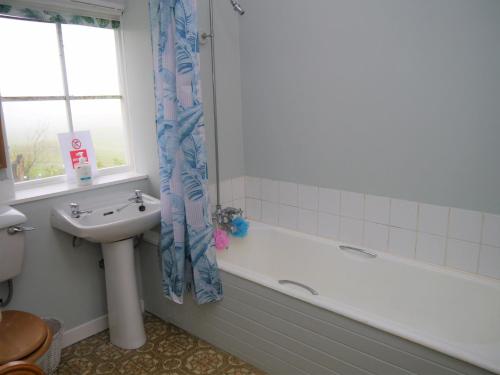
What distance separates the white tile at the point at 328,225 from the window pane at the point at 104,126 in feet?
4.59

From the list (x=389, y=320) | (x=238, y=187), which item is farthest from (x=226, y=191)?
(x=389, y=320)

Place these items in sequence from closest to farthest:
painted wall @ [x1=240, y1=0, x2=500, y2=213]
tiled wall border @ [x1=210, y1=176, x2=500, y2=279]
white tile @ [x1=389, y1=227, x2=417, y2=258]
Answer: painted wall @ [x1=240, y1=0, x2=500, y2=213]
tiled wall border @ [x1=210, y1=176, x2=500, y2=279]
white tile @ [x1=389, y1=227, x2=417, y2=258]

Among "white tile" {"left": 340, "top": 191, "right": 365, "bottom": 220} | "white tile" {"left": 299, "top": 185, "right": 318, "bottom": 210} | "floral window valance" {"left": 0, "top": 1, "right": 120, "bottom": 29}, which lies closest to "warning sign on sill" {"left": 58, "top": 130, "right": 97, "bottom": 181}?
"floral window valance" {"left": 0, "top": 1, "right": 120, "bottom": 29}

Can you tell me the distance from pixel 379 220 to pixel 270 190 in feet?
2.67

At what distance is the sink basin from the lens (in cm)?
208

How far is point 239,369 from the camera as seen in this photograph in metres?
2.20

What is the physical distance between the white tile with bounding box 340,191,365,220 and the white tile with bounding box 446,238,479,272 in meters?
0.50

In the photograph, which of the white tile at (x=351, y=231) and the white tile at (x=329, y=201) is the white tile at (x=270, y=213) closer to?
the white tile at (x=329, y=201)

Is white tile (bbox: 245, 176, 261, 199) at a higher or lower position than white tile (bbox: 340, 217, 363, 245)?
higher

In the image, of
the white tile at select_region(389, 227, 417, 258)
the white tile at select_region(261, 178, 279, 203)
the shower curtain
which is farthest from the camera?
the white tile at select_region(261, 178, 279, 203)

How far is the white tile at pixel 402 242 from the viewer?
2178mm

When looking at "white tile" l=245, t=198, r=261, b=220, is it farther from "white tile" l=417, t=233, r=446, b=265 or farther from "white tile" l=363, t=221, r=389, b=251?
"white tile" l=417, t=233, r=446, b=265

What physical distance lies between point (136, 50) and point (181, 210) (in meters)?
1.06

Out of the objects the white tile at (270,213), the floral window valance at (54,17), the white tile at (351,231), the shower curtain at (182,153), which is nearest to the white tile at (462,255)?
the white tile at (351,231)
